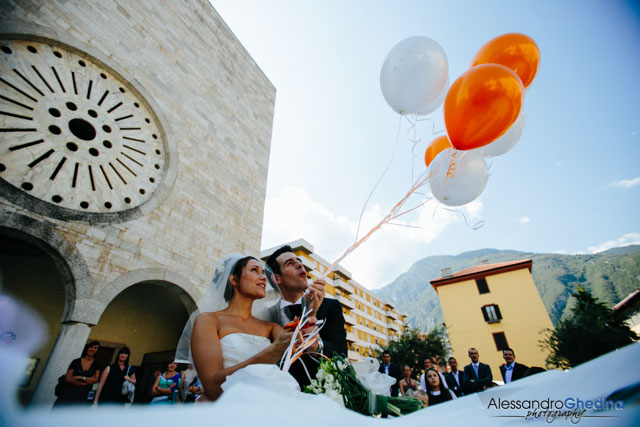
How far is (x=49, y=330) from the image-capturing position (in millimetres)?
6434

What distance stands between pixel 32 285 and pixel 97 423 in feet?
28.6

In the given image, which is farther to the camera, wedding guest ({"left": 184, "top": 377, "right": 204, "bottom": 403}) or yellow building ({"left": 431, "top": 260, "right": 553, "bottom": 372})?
yellow building ({"left": 431, "top": 260, "right": 553, "bottom": 372})

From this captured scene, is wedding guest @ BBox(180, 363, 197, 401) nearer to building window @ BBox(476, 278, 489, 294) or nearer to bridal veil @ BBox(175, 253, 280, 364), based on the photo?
bridal veil @ BBox(175, 253, 280, 364)

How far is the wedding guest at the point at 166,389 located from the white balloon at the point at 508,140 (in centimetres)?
662

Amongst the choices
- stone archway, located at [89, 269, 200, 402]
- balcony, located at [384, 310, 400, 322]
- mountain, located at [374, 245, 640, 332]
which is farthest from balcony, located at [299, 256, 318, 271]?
balcony, located at [384, 310, 400, 322]

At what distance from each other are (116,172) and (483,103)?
21.1ft

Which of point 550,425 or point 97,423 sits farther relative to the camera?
point 550,425

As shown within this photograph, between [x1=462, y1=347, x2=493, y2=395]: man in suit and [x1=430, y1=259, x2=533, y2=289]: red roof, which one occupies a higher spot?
[x1=430, y1=259, x2=533, y2=289]: red roof

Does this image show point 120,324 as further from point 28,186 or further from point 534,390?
point 534,390

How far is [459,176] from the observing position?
12.0ft

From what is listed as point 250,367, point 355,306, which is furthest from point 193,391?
point 355,306

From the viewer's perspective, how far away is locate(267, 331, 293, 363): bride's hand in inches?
57.9

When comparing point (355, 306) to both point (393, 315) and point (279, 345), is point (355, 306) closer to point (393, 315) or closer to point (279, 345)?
point (393, 315)

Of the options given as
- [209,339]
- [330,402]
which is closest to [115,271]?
[209,339]
